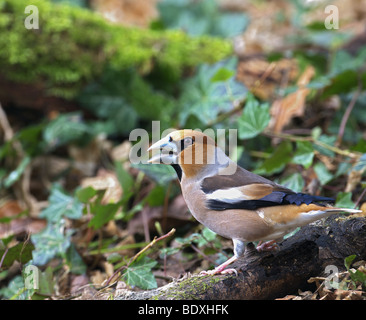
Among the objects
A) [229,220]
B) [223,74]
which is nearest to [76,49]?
[223,74]

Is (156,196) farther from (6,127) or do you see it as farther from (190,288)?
(6,127)

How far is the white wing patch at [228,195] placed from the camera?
2.40m

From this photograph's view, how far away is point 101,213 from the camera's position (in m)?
3.19

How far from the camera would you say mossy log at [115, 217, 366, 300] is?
218 cm

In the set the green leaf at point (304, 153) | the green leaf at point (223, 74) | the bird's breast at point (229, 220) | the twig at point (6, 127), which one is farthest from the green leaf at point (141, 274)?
the twig at point (6, 127)

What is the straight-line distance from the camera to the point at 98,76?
16.7 ft

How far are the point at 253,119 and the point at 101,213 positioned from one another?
4.39 feet

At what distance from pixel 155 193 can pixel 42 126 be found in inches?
63.7

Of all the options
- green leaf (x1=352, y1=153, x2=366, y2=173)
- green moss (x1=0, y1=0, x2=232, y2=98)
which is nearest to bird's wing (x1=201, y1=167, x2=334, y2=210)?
green leaf (x1=352, y1=153, x2=366, y2=173)

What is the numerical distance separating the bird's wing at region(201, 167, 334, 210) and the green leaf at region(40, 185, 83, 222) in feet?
4.42

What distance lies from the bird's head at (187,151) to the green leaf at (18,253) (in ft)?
2.91

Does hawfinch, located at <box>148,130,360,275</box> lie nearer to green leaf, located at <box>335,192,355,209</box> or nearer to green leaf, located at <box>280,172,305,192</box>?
green leaf, located at <box>335,192,355,209</box>

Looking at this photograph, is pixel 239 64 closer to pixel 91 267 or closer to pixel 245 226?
pixel 91 267
